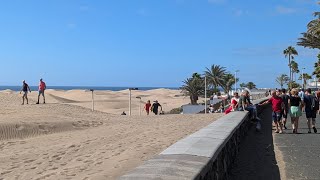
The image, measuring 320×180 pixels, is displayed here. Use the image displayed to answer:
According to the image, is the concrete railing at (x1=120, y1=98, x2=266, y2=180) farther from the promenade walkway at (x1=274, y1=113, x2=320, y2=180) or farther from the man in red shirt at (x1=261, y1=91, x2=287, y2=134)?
the man in red shirt at (x1=261, y1=91, x2=287, y2=134)

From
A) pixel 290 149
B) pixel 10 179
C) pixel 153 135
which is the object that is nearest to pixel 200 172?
pixel 10 179

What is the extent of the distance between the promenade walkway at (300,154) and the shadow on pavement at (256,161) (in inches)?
9.1

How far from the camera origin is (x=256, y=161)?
941cm

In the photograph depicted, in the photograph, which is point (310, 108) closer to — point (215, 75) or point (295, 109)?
point (295, 109)

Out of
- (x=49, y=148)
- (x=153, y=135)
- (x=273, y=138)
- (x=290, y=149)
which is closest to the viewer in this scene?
(x=290, y=149)

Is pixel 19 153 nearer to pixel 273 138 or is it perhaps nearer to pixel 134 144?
pixel 134 144

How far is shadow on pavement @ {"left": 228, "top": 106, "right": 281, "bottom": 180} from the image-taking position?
26.3 feet

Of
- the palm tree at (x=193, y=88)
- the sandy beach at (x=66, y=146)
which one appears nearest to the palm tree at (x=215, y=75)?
the palm tree at (x=193, y=88)

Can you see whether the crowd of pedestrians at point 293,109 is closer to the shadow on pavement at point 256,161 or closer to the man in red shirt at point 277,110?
the man in red shirt at point 277,110

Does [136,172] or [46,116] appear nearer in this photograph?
[136,172]

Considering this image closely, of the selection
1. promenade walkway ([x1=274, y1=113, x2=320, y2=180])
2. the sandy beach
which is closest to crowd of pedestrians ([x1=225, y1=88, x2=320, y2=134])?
promenade walkway ([x1=274, y1=113, x2=320, y2=180])

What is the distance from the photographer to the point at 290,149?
1084 centimetres

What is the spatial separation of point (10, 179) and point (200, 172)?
5945 mm

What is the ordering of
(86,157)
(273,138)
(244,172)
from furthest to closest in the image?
(273,138)
(86,157)
(244,172)
